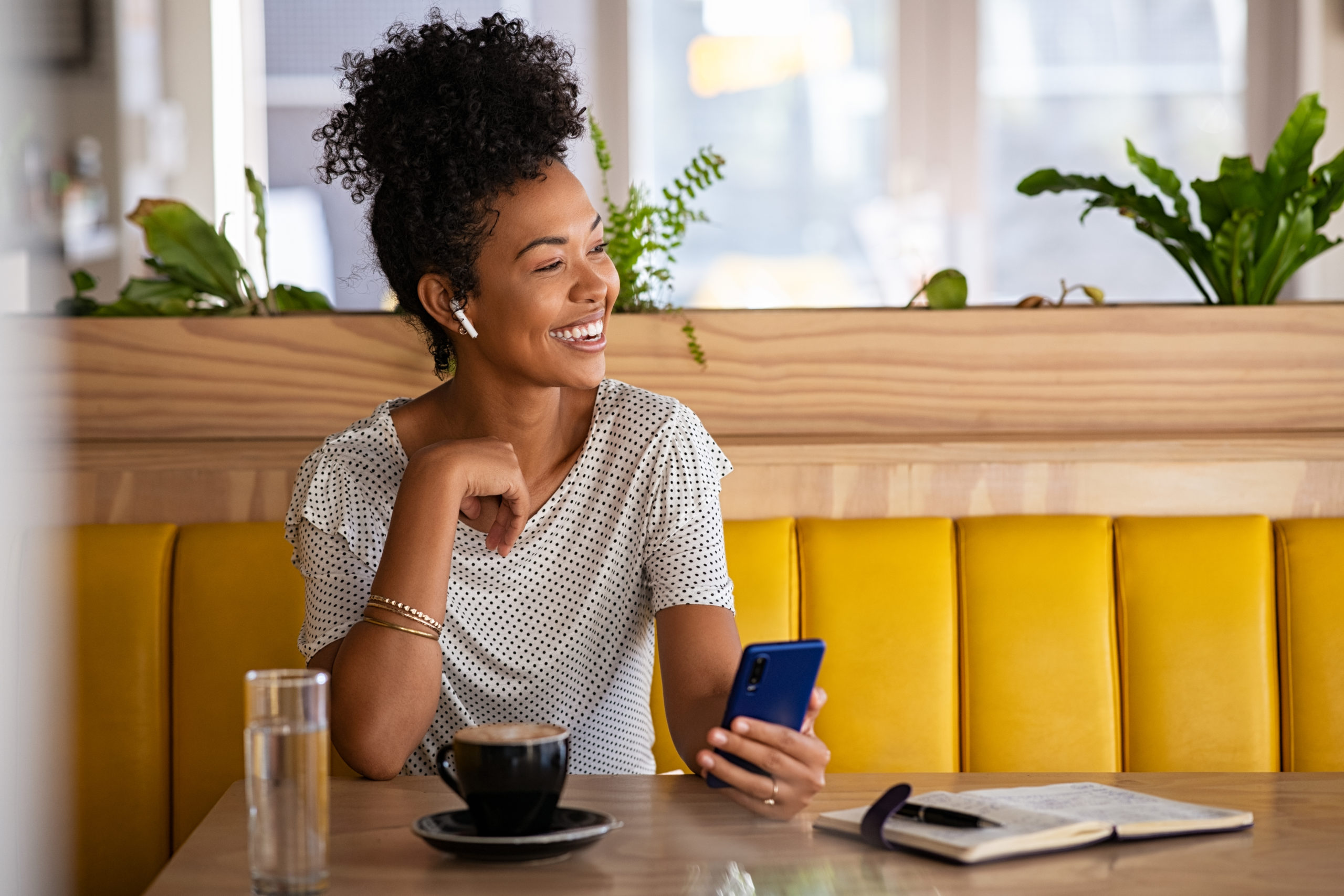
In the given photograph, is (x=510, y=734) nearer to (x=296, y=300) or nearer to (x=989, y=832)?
(x=989, y=832)

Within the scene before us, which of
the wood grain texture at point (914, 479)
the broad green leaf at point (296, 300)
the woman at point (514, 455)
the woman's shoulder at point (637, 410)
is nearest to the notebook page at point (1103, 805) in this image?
the woman at point (514, 455)

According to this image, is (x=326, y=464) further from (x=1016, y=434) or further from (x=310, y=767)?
(x=1016, y=434)

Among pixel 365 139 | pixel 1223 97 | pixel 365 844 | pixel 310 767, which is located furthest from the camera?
pixel 1223 97

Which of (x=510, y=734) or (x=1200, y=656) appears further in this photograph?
(x=1200, y=656)

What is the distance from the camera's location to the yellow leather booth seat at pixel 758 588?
1.42 meters

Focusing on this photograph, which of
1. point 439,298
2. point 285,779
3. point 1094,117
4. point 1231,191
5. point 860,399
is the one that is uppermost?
point 1094,117

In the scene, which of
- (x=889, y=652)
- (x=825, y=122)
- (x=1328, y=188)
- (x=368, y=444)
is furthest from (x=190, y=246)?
(x=825, y=122)

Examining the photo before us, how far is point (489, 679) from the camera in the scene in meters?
1.28

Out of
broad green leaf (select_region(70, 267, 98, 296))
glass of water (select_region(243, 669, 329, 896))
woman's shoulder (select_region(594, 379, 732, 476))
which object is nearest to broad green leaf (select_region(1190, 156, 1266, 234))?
woman's shoulder (select_region(594, 379, 732, 476))

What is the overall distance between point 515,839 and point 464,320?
2.13 ft

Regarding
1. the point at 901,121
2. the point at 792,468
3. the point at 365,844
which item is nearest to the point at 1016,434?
the point at 792,468

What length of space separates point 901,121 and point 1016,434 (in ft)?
7.03

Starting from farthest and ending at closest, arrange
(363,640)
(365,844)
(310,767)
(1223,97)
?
(1223,97) → (363,640) → (365,844) → (310,767)

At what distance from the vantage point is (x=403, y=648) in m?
1.08
